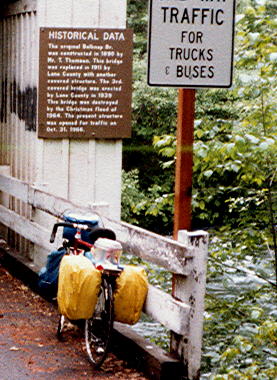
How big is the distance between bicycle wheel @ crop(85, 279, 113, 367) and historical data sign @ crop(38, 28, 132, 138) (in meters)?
3.42

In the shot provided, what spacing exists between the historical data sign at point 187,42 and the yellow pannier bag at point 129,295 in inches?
63.6

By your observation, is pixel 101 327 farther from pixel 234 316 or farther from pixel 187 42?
pixel 187 42

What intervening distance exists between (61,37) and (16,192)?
1.93 m

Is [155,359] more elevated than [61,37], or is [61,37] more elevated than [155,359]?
[61,37]

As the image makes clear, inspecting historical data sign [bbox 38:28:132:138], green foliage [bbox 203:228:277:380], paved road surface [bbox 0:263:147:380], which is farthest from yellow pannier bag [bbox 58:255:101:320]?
historical data sign [bbox 38:28:132:138]

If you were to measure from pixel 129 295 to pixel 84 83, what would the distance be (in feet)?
13.2

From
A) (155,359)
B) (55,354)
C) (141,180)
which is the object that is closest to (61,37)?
(55,354)

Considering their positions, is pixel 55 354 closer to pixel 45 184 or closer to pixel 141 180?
pixel 45 184

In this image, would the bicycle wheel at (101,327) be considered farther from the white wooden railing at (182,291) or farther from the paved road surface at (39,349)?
the white wooden railing at (182,291)

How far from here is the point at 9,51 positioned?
10.9 meters

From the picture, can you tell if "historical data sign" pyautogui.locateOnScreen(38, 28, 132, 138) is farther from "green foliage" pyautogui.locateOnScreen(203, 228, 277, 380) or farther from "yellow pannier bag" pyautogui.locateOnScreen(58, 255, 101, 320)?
"yellow pannier bag" pyautogui.locateOnScreen(58, 255, 101, 320)

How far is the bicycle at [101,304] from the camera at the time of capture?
6121mm

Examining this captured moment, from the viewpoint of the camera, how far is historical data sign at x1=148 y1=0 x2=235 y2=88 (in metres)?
5.20

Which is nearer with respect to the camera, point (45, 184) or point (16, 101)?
point (45, 184)
